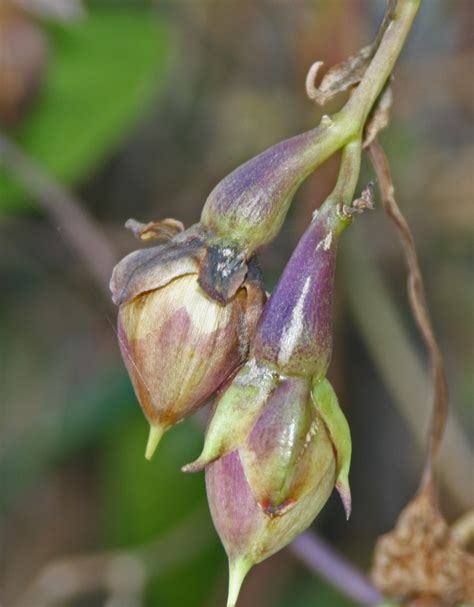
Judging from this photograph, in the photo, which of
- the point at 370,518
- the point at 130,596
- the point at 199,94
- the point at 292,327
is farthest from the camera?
the point at 199,94

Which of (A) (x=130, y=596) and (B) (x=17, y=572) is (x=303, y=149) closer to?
(A) (x=130, y=596)

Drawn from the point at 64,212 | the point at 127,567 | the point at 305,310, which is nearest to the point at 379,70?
the point at 305,310

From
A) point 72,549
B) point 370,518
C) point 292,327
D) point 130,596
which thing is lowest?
point 370,518

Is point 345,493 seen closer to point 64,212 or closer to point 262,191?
point 262,191

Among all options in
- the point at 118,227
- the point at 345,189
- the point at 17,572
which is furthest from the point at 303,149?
the point at 17,572

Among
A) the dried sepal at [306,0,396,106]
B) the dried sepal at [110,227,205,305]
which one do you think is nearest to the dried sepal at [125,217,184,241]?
the dried sepal at [110,227,205,305]
